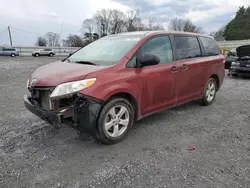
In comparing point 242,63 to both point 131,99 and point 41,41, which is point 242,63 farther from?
point 41,41

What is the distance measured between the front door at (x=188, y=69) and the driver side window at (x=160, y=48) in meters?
0.22

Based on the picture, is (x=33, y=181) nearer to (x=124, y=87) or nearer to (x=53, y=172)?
(x=53, y=172)

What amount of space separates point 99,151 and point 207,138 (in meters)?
1.77

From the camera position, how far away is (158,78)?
3559mm

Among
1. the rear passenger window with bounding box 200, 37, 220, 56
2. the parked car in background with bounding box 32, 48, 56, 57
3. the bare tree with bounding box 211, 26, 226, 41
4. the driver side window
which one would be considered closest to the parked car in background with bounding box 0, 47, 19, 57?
the parked car in background with bounding box 32, 48, 56, 57

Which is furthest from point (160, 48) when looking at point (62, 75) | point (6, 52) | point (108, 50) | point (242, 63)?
point (6, 52)

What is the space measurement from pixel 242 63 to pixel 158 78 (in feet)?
24.4

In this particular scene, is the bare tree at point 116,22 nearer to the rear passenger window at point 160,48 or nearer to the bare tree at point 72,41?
the bare tree at point 72,41

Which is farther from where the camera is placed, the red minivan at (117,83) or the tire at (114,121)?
the tire at (114,121)

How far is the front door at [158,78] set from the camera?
3.44m

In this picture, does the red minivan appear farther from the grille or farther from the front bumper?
the front bumper

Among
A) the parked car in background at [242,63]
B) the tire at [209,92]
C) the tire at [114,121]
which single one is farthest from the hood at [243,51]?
the tire at [114,121]

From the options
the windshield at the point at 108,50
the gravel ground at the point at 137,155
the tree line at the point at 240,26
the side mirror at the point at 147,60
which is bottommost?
the gravel ground at the point at 137,155

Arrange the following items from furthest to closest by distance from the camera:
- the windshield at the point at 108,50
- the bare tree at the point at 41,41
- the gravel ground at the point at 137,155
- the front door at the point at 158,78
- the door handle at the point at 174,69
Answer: the bare tree at the point at 41,41 < the door handle at the point at 174,69 < the front door at the point at 158,78 < the windshield at the point at 108,50 < the gravel ground at the point at 137,155
